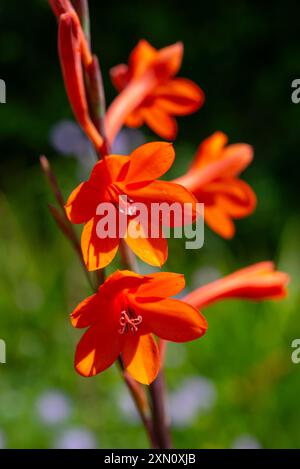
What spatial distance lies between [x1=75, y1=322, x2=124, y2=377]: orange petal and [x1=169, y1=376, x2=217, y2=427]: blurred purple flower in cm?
125

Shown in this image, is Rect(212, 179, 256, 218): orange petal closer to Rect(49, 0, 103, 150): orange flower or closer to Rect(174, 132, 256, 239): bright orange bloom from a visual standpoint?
Rect(174, 132, 256, 239): bright orange bloom

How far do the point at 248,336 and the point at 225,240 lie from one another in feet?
3.31

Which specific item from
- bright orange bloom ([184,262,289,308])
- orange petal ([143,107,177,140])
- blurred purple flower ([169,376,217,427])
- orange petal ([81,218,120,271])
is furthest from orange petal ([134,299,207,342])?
blurred purple flower ([169,376,217,427])

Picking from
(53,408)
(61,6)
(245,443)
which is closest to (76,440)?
(53,408)

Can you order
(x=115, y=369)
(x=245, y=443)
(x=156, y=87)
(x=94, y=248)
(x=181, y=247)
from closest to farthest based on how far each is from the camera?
(x=94, y=248) → (x=156, y=87) → (x=245, y=443) → (x=115, y=369) → (x=181, y=247)

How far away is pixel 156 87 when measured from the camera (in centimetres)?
140

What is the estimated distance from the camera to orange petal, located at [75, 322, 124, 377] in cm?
101

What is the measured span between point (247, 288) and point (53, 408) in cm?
120

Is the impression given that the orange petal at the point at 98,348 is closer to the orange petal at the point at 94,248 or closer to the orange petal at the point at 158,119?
the orange petal at the point at 94,248

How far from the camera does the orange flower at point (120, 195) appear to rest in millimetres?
999

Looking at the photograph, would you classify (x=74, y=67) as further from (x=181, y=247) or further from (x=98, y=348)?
(x=181, y=247)

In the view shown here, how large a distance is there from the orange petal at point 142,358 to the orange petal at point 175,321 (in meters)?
0.02

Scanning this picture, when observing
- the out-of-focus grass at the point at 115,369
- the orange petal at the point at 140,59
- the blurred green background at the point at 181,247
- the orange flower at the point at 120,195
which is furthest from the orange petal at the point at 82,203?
the out-of-focus grass at the point at 115,369
